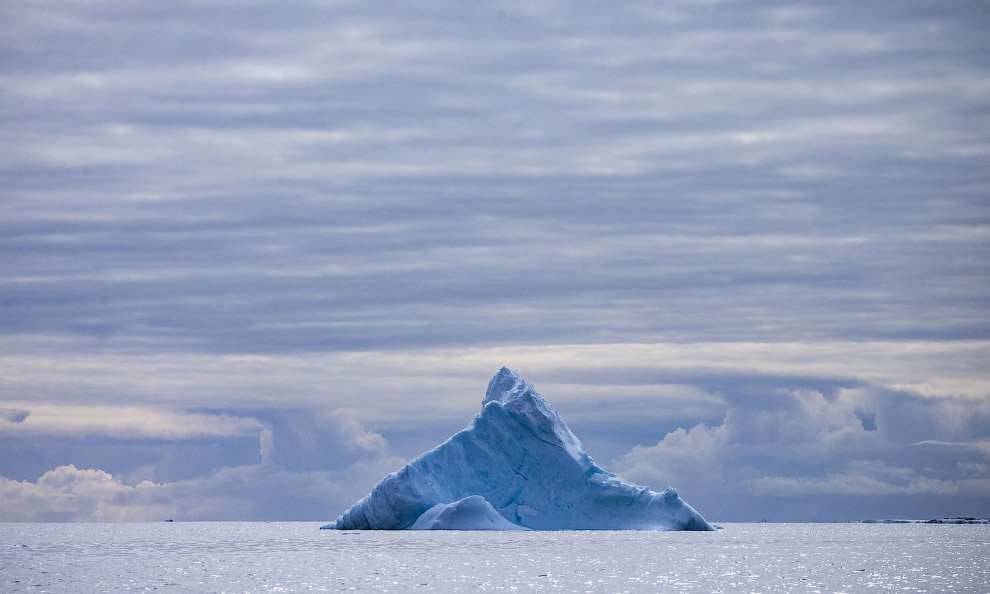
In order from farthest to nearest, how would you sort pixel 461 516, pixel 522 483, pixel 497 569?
pixel 522 483
pixel 461 516
pixel 497 569

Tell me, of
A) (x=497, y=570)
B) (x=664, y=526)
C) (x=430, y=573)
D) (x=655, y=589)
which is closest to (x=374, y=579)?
(x=430, y=573)

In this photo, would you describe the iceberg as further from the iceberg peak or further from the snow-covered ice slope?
the iceberg peak

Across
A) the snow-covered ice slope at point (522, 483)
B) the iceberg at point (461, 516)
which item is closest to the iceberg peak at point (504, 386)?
the snow-covered ice slope at point (522, 483)

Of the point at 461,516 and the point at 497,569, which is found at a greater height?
the point at 461,516

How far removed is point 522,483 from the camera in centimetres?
8319

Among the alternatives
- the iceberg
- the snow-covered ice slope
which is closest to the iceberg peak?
the snow-covered ice slope

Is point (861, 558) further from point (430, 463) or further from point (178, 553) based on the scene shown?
point (178, 553)

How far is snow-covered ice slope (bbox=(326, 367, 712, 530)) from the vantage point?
78562 millimetres

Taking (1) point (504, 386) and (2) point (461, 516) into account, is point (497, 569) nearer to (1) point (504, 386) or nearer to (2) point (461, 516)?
(2) point (461, 516)

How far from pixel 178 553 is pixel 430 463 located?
55.9ft

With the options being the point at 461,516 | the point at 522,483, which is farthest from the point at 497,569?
the point at 522,483

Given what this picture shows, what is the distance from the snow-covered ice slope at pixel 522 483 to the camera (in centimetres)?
7856

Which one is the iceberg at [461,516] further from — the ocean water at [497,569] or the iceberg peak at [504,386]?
the iceberg peak at [504,386]

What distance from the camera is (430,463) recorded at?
79.7m
